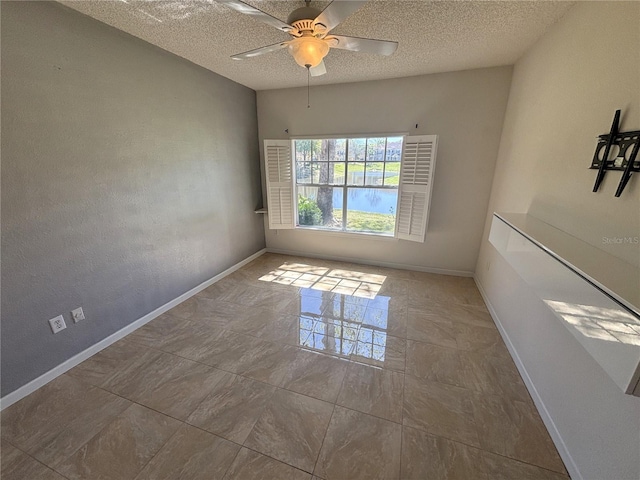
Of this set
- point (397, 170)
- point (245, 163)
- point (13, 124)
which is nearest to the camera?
point (13, 124)

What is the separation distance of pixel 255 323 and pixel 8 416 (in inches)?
64.0

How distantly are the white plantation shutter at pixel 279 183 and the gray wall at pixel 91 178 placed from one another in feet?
2.85

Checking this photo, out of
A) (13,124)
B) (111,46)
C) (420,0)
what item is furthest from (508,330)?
(111,46)

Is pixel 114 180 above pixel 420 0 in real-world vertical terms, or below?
below

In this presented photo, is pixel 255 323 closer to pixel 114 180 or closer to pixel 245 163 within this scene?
pixel 114 180

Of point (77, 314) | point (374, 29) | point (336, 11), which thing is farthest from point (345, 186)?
point (77, 314)

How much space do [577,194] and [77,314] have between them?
3.54 metres

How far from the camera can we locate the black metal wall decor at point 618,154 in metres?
1.13

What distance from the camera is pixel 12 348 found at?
1643 millimetres

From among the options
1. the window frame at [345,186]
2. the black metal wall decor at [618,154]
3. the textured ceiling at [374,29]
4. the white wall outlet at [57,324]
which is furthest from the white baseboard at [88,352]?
the black metal wall decor at [618,154]

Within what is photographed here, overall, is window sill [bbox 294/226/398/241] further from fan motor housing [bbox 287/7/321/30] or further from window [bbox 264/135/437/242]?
fan motor housing [bbox 287/7/321/30]

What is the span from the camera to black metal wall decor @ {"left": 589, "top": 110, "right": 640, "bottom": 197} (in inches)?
44.4

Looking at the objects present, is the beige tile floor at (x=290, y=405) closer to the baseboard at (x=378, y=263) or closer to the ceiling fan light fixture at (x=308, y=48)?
the baseboard at (x=378, y=263)

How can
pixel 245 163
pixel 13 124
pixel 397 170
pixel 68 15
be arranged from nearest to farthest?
pixel 13 124, pixel 68 15, pixel 397 170, pixel 245 163
